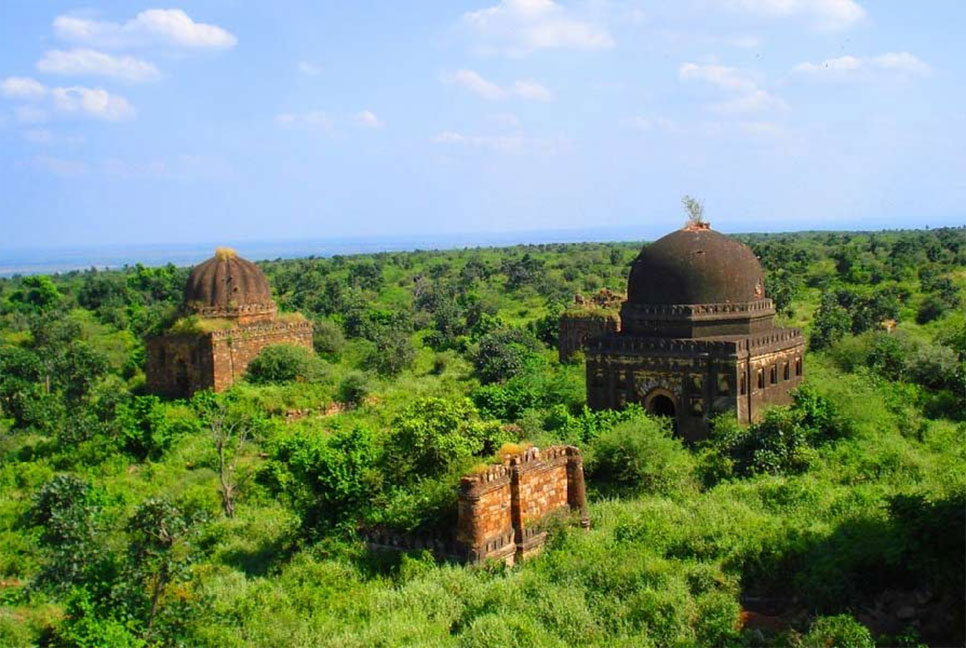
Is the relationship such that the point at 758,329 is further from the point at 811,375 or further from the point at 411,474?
the point at 411,474

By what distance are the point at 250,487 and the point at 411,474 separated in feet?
20.2

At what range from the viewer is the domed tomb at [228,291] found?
3512 centimetres

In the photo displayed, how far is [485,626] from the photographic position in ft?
45.2

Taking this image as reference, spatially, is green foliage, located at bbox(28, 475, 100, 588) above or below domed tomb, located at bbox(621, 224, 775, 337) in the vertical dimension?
below

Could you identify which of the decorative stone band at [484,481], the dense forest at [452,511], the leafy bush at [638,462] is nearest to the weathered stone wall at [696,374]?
the dense forest at [452,511]

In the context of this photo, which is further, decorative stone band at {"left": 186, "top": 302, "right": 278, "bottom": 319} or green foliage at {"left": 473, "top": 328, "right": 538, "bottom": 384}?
green foliage at {"left": 473, "top": 328, "right": 538, "bottom": 384}

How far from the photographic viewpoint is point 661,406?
86.1 ft

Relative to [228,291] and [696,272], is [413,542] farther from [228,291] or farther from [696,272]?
[228,291]

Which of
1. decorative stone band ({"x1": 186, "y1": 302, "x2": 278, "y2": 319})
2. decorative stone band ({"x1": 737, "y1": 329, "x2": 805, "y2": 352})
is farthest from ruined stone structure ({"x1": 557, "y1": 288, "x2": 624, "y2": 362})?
decorative stone band ({"x1": 186, "y1": 302, "x2": 278, "y2": 319})

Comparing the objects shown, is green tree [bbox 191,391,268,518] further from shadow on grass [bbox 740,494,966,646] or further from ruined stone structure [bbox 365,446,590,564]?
shadow on grass [bbox 740,494,966,646]

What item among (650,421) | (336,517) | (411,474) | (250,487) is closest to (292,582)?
(336,517)

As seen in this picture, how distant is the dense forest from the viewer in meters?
13.8

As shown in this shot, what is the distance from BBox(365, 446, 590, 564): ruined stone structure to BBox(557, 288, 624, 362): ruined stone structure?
2126 cm

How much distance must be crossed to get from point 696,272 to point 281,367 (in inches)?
599
